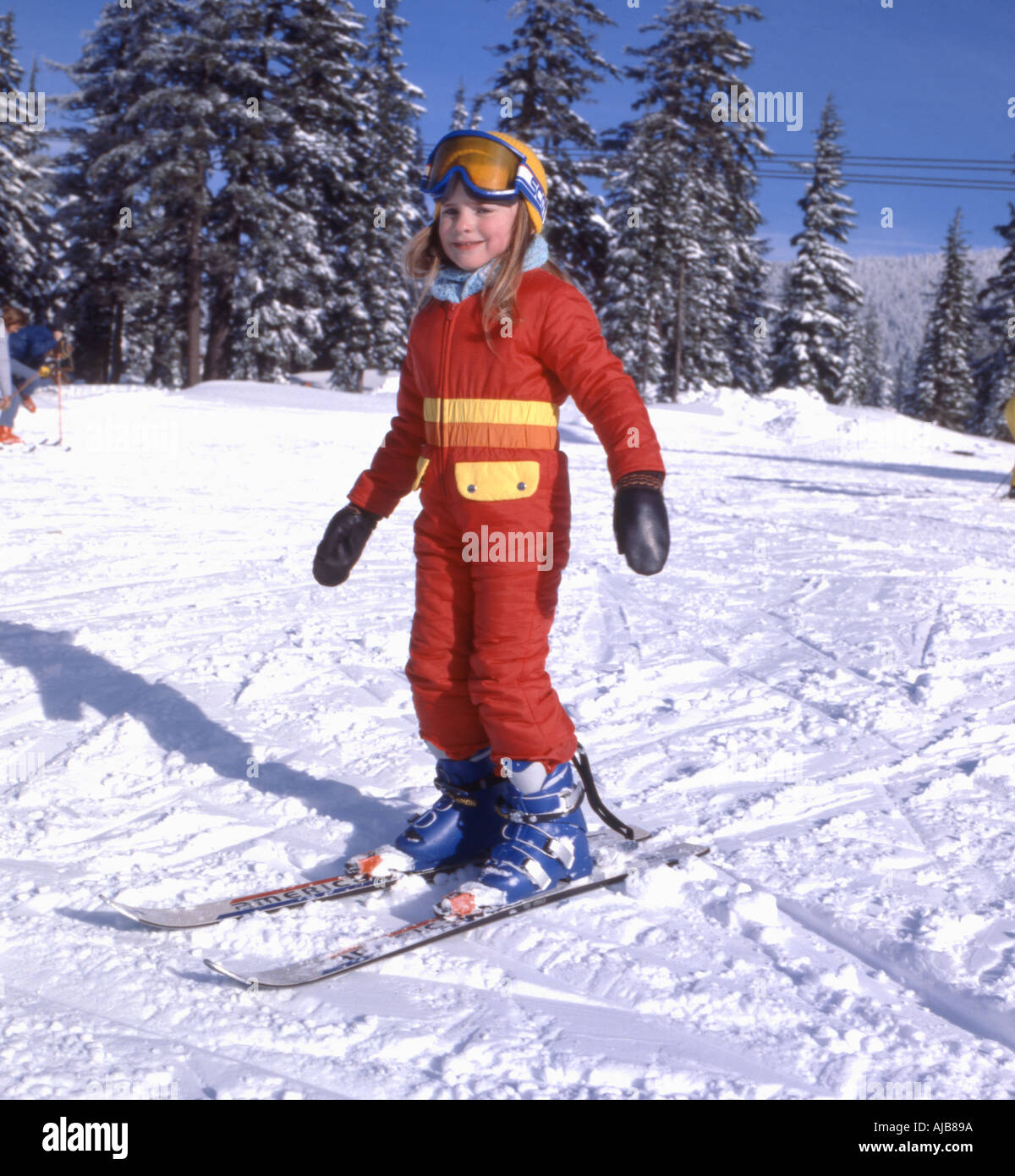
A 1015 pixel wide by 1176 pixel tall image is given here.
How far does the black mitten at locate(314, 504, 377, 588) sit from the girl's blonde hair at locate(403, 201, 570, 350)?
592 mm

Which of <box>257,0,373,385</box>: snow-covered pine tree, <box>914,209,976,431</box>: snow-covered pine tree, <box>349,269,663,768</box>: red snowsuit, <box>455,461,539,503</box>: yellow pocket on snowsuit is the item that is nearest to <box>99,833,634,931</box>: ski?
<box>349,269,663,768</box>: red snowsuit

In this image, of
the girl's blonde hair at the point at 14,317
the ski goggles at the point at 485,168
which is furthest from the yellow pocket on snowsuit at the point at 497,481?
the girl's blonde hair at the point at 14,317

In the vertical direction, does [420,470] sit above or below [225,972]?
above

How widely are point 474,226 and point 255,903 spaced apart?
168cm

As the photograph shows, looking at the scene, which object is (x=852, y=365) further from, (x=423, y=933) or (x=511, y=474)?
(x=423, y=933)

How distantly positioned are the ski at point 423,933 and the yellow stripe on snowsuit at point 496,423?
107cm

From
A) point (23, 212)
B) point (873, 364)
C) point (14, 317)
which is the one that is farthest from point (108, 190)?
point (873, 364)

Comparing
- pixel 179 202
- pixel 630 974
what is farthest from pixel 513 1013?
pixel 179 202

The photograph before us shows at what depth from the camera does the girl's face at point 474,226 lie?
2445mm

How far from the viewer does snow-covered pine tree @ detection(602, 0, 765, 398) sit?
31.4m

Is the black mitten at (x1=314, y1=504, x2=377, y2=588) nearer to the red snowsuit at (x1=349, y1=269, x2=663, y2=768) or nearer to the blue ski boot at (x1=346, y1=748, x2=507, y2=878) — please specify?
the red snowsuit at (x1=349, y1=269, x2=663, y2=768)

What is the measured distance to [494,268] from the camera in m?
2.44
